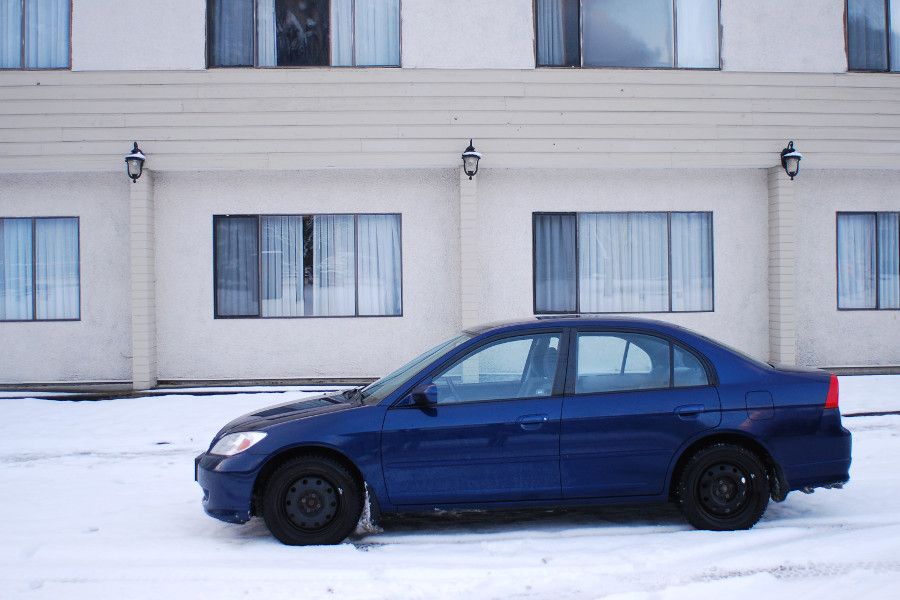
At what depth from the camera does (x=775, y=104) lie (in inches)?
502

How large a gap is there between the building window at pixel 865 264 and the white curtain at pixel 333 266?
8.05m

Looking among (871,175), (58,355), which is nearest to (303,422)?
(58,355)

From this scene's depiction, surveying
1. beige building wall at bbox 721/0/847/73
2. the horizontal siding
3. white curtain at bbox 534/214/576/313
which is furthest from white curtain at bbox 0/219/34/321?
beige building wall at bbox 721/0/847/73

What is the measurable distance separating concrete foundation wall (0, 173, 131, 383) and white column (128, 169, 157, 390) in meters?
0.53

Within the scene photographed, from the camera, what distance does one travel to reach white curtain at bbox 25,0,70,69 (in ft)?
41.6

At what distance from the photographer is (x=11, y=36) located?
1276cm

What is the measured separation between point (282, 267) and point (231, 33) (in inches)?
149

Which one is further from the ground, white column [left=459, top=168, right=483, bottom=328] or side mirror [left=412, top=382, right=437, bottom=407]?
white column [left=459, top=168, right=483, bottom=328]

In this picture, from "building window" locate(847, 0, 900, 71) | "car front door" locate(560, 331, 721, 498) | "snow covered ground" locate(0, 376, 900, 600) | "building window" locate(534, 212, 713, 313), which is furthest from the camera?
"building window" locate(847, 0, 900, 71)

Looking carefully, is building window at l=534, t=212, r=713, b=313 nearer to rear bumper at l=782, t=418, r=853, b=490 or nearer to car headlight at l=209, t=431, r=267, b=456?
rear bumper at l=782, t=418, r=853, b=490

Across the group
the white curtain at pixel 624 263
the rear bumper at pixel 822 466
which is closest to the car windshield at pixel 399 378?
the rear bumper at pixel 822 466

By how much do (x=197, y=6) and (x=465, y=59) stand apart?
4.26 metres

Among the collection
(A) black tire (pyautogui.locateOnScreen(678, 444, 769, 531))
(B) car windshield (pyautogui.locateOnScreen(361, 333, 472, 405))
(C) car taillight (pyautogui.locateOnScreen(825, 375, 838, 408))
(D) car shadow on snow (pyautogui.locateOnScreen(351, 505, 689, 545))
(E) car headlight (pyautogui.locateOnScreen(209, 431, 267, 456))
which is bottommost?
(D) car shadow on snow (pyautogui.locateOnScreen(351, 505, 689, 545))

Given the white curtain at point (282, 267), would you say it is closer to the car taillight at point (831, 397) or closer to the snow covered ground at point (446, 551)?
the snow covered ground at point (446, 551)
